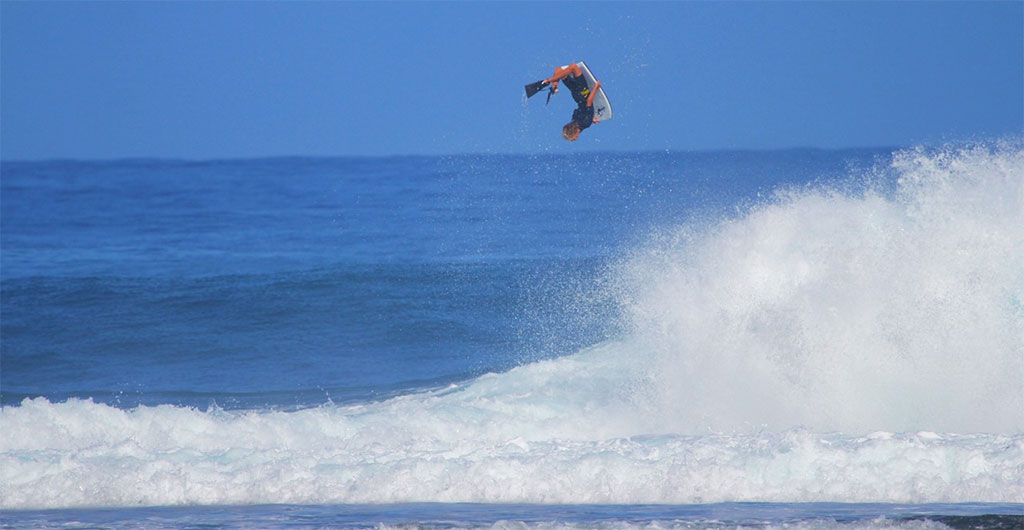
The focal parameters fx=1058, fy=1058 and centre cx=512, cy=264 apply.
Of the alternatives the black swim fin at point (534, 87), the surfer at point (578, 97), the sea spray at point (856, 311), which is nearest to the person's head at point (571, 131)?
the surfer at point (578, 97)

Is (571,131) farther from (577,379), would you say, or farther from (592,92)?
(577,379)

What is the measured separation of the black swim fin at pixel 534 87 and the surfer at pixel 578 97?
243mm

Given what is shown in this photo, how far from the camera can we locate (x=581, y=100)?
11.6m

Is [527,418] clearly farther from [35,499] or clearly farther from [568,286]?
[568,286]

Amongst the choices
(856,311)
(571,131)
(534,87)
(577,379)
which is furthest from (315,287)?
(856,311)

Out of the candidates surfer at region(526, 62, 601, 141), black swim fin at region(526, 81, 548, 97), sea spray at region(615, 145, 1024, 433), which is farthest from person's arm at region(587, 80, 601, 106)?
sea spray at region(615, 145, 1024, 433)

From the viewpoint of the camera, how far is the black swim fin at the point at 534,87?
424 inches

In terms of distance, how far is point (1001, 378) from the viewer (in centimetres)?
1109

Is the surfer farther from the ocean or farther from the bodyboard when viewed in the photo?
the ocean

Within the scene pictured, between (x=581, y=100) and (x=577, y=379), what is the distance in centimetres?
354

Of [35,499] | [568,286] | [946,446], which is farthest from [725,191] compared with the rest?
[35,499]

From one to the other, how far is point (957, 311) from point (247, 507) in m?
7.96

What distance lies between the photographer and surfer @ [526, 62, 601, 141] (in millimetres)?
11117

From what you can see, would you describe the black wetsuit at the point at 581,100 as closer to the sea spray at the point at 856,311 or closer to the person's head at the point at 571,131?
the person's head at the point at 571,131
